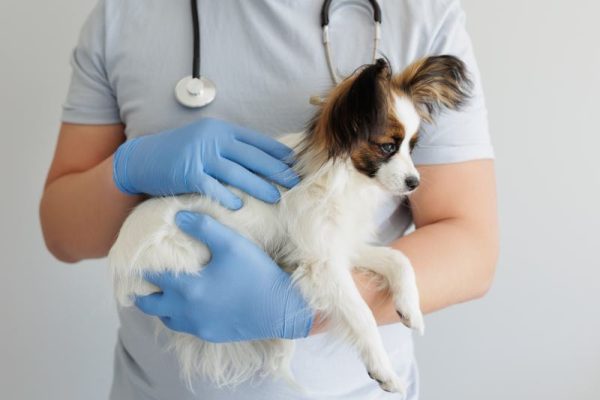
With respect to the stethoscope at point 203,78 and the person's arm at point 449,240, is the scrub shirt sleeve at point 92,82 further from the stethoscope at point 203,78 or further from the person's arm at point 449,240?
the person's arm at point 449,240

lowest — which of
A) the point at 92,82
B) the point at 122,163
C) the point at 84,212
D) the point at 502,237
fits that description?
the point at 502,237

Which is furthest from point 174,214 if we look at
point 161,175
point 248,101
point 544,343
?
point 544,343

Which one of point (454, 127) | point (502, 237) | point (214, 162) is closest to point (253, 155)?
point (214, 162)

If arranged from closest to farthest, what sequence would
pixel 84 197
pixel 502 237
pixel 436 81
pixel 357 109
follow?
pixel 357 109, pixel 436 81, pixel 84 197, pixel 502 237

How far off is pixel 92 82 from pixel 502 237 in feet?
3.40

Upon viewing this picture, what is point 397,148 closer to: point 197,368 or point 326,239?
point 326,239

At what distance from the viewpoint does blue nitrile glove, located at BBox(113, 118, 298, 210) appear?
0.86 m

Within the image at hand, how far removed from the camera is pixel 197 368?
3.00ft

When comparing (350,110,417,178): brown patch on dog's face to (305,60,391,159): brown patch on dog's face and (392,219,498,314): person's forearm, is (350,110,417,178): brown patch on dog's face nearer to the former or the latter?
(305,60,391,159): brown patch on dog's face

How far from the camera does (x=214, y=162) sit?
883 mm

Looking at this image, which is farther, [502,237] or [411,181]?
[502,237]

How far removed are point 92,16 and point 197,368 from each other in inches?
25.1

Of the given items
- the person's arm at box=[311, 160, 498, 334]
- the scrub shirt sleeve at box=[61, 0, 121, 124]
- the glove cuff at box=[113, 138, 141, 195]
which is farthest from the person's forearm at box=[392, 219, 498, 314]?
the scrub shirt sleeve at box=[61, 0, 121, 124]

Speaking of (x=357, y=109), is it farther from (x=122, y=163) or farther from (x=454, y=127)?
(x=122, y=163)
